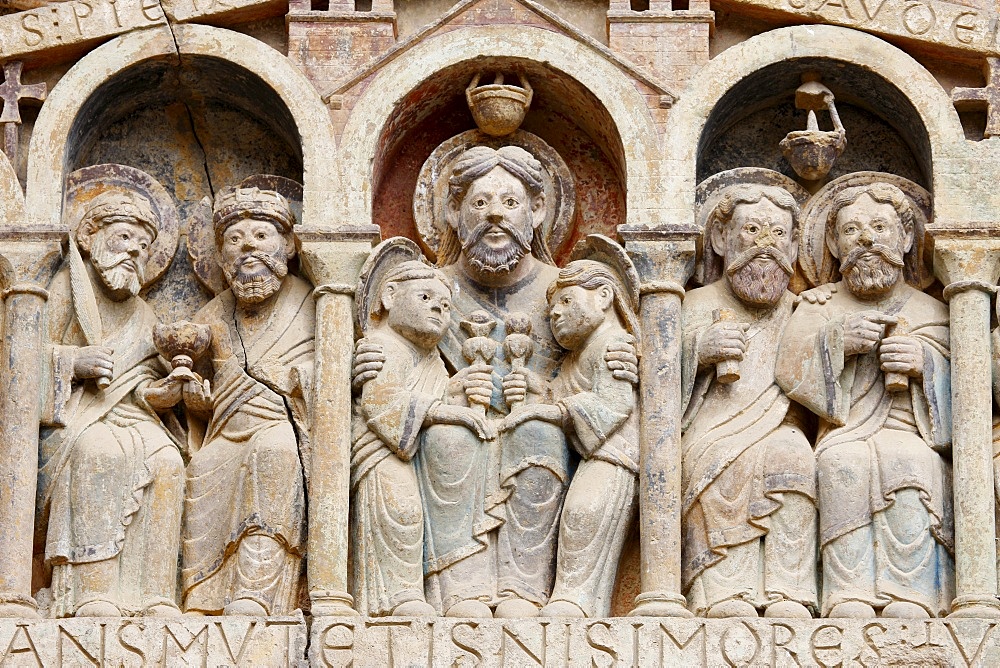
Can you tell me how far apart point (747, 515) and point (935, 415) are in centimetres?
110

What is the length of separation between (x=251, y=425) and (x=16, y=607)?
1.52 metres

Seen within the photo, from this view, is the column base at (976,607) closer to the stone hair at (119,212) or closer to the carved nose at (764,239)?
the carved nose at (764,239)

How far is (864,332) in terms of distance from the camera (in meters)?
14.1

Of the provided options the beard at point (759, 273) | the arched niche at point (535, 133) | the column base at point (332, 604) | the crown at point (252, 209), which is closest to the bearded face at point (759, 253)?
the beard at point (759, 273)

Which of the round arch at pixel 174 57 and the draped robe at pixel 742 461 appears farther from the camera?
the round arch at pixel 174 57

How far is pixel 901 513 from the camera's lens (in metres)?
13.8

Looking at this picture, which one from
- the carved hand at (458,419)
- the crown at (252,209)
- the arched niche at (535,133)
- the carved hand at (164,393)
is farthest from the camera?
the arched niche at (535,133)

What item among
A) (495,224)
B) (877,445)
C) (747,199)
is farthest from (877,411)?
(495,224)

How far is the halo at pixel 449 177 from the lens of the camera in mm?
14758

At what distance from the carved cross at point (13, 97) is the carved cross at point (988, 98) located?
16.0ft

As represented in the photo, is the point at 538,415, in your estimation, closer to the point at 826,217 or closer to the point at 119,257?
the point at 826,217

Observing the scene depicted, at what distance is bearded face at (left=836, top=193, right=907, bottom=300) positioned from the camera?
14297mm

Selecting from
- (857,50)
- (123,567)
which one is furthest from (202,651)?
(857,50)

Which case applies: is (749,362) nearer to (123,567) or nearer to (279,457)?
(279,457)
